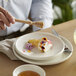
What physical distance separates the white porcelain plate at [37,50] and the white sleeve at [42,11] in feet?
1.32

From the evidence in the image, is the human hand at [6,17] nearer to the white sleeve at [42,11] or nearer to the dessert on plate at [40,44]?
the dessert on plate at [40,44]

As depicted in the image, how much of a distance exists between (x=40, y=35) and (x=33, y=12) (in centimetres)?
48

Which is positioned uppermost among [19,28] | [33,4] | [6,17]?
[6,17]

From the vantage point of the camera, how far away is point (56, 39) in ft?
3.53

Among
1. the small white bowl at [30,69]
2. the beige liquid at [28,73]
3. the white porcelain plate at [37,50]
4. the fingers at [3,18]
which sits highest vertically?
the fingers at [3,18]

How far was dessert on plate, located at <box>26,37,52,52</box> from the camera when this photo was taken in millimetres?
978

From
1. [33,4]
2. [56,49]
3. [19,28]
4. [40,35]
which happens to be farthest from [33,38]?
[33,4]

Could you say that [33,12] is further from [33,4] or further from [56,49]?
[56,49]

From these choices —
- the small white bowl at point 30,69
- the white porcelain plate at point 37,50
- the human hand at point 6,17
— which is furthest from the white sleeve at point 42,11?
the small white bowl at point 30,69

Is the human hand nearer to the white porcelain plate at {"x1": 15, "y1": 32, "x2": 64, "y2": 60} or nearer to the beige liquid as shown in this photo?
the white porcelain plate at {"x1": 15, "y1": 32, "x2": 64, "y2": 60}

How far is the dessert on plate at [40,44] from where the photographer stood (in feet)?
3.21

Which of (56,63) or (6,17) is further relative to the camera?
(6,17)

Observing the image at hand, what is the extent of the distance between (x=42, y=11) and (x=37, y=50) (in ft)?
1.97

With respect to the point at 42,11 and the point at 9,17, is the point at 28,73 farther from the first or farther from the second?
the point at 42,11
